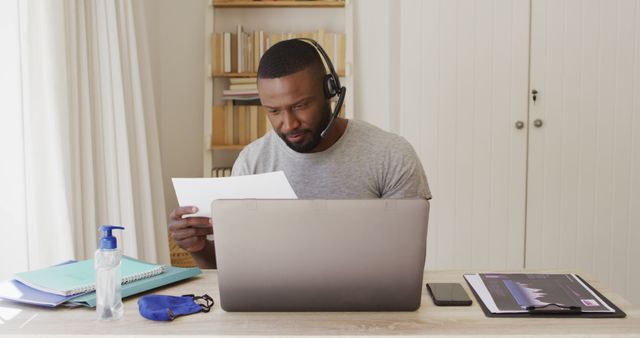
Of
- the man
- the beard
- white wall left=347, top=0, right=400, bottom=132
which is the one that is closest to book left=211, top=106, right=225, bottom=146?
white wall left=347, top=0, right=400, bottom=132

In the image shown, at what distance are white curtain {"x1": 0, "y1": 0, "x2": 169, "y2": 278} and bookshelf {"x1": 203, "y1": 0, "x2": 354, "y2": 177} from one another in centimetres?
50

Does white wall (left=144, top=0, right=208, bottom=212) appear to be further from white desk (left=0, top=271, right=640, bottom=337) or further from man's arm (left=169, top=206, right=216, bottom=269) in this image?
white desk (left=0, top=271, right=640, bottom=337)

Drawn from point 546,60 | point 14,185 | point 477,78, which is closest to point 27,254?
point 14,185

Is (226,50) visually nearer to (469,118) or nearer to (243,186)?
(469,118)

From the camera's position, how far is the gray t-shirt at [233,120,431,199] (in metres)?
1.84

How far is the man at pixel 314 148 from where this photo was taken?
1.66 m

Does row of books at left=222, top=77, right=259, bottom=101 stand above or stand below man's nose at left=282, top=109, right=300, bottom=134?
Answer: above

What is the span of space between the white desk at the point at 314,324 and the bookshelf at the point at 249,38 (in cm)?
219

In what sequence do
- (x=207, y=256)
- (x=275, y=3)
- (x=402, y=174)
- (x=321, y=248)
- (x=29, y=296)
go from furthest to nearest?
(x=275, y=3), (x=402, y=174), (x=207, y=256), (x=29, y=296), (x=321, y=248)

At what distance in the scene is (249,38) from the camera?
333 cm

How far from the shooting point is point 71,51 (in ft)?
7.37

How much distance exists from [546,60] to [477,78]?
0.31m

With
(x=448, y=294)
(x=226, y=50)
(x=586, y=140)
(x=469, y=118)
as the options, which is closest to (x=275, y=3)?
(x=226, y=50)

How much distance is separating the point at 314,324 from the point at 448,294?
12.2 inches
